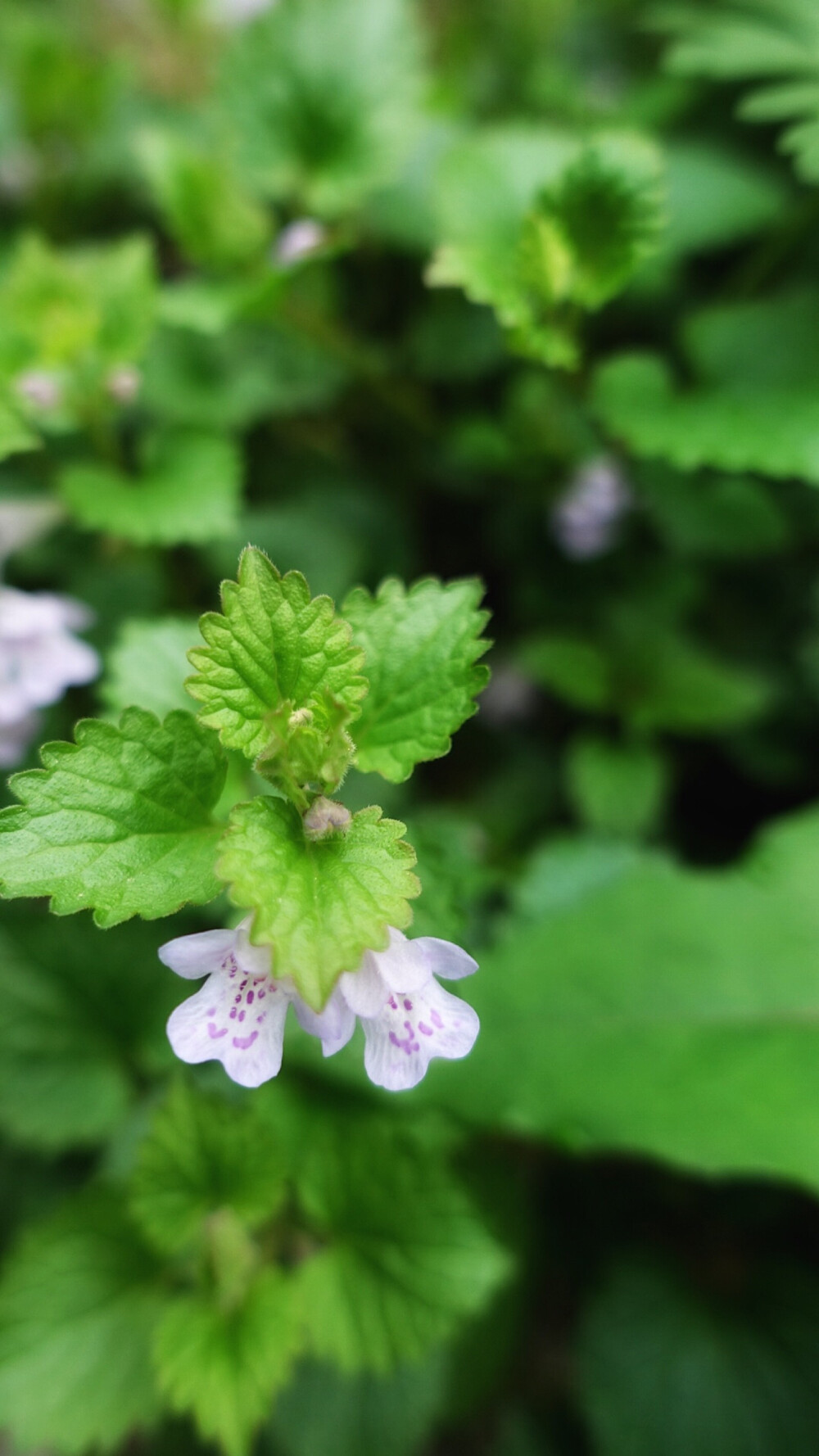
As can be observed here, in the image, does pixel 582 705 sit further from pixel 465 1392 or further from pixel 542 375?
pixel 465 1392

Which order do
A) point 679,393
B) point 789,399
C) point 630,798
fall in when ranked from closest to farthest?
point 789,399 < point 679,393 < point 630,798

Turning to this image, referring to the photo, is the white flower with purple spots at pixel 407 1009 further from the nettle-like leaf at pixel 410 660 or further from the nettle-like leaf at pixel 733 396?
the nettle-like leaf at pixel 733 396

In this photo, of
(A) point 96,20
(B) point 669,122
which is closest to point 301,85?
(B) point 669,122

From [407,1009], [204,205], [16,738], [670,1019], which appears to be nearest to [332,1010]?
[407,1009]

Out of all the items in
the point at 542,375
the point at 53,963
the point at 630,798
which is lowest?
the point at 53,963

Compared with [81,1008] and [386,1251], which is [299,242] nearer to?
[81,1008]

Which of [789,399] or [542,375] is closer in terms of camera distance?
[789,399]
